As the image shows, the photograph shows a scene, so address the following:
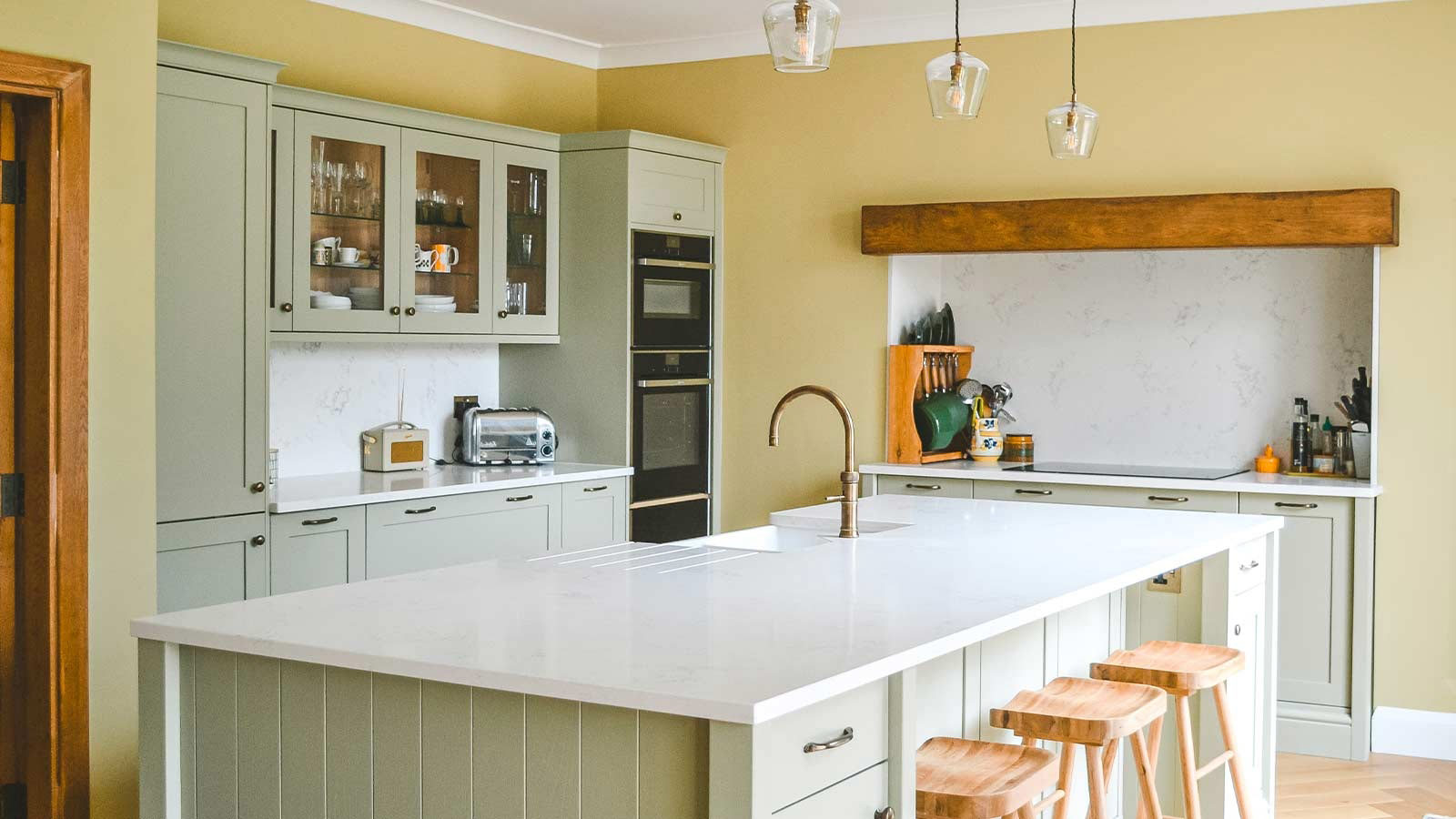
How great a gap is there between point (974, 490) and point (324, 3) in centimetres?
310

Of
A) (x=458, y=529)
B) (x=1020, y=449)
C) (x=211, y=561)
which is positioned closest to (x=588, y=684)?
(x=211, y=561)

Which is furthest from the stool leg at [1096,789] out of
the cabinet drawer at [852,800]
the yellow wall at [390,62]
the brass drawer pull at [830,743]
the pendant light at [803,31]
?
the yellow wall at [390,62]

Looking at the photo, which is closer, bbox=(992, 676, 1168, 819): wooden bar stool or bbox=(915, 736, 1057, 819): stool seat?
bbox=(915, 736, 1057, 819): stool seat

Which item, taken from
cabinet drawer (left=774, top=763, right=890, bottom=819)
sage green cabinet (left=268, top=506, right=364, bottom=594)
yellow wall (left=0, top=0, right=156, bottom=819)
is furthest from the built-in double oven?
cabinet drawer (left=774, top=763, right=890, bottom=819)

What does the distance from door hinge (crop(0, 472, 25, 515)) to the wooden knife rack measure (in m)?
3.36

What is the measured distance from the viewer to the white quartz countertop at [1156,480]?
484 cm

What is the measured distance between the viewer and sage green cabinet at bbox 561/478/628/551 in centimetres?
552

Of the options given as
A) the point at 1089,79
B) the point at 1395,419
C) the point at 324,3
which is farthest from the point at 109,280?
the point at 1395,419

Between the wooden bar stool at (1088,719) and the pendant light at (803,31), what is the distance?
1339 millimetres

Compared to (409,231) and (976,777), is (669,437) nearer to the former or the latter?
(409,231)

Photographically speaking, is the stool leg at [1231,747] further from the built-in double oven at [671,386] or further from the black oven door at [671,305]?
the black oven door at [671,305]

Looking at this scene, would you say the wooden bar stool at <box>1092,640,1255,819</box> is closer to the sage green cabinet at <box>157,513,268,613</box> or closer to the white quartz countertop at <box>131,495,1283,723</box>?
the white quartz countertop at <box>131,495,1283,723</box>

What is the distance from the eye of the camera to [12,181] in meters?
3.38

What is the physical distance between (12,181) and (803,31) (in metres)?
2.05
